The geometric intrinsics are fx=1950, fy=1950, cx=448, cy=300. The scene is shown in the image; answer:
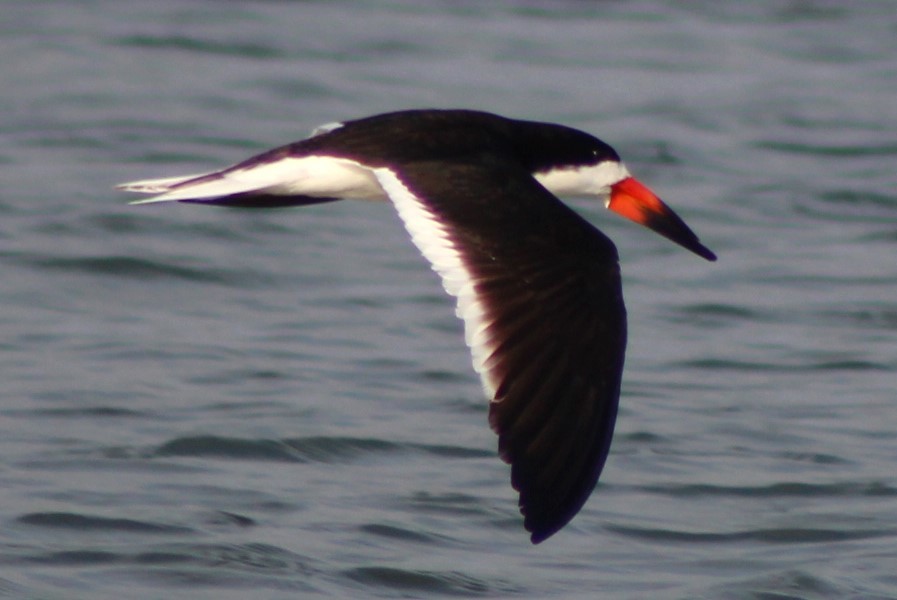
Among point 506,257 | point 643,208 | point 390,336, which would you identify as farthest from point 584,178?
point 390,336

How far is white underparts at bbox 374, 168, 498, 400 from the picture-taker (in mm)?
4641

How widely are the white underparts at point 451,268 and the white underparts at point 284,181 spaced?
0.36 metres

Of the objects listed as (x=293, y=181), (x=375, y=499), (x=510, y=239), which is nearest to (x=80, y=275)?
(x=375, y=499)

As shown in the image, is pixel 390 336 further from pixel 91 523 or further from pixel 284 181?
pixel 284 181

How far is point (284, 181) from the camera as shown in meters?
5.51

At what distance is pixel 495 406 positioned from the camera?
181 inches

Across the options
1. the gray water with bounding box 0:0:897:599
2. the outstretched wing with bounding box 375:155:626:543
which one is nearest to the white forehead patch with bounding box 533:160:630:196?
the outstretched wing with bounding box 375:155:626:543

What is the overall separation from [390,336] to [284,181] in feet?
8.86

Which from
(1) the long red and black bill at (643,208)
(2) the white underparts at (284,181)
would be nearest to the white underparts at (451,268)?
(2) the white underparts at (284,181)

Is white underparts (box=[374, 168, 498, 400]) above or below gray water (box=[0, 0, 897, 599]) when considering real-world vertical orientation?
above

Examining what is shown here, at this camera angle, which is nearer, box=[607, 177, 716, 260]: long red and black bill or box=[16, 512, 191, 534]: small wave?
box=[16, 512, 191, 534]: small wave

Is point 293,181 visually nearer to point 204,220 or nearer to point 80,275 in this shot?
point 80,275

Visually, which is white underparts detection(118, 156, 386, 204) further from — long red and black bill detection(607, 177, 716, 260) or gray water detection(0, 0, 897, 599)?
gray water detection(0, 0, 897, 599)

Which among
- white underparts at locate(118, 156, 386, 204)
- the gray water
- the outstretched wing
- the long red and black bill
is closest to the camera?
the outstretched wing
